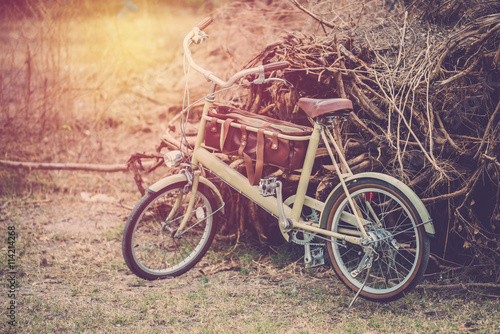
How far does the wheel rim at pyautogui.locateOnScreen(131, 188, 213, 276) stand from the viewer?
3654mm

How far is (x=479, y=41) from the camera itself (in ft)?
10.3

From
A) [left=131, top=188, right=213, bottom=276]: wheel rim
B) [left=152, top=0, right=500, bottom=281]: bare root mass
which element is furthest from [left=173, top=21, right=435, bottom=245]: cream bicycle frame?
[left=152, top=0, right=500, bottom=281]: bare root mass

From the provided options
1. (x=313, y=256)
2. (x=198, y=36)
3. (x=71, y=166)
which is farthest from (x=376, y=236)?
(x=71, y=166)

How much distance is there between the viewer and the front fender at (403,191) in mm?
2883

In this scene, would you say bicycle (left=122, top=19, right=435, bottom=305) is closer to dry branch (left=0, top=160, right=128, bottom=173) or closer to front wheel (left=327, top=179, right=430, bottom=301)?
front wheel (left=327, top=179, right=430, bottom=301)

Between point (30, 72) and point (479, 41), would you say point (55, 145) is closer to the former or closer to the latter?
point (30, 72)

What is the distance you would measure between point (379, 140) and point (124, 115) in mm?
4459

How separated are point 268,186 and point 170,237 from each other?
0.88 meters

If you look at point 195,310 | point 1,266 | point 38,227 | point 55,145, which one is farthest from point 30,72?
point 195,310

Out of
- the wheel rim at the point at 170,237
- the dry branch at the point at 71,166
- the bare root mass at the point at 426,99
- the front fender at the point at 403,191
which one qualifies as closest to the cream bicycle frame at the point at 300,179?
the front fender at the point at 403,191

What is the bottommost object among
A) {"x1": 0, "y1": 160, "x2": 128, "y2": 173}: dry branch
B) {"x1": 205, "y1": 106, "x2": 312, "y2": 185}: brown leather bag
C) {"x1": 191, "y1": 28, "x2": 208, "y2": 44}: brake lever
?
{"x1": 0, "y1": 160, "x2": 128, "y2": 173}: dry branch

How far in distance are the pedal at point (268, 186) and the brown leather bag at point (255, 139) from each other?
45 mm

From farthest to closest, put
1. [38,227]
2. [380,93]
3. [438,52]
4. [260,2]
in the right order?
[260,2], [38,227], [380,93], [438,52]

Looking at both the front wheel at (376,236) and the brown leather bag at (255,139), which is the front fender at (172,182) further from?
the front wheel at (376,236)
